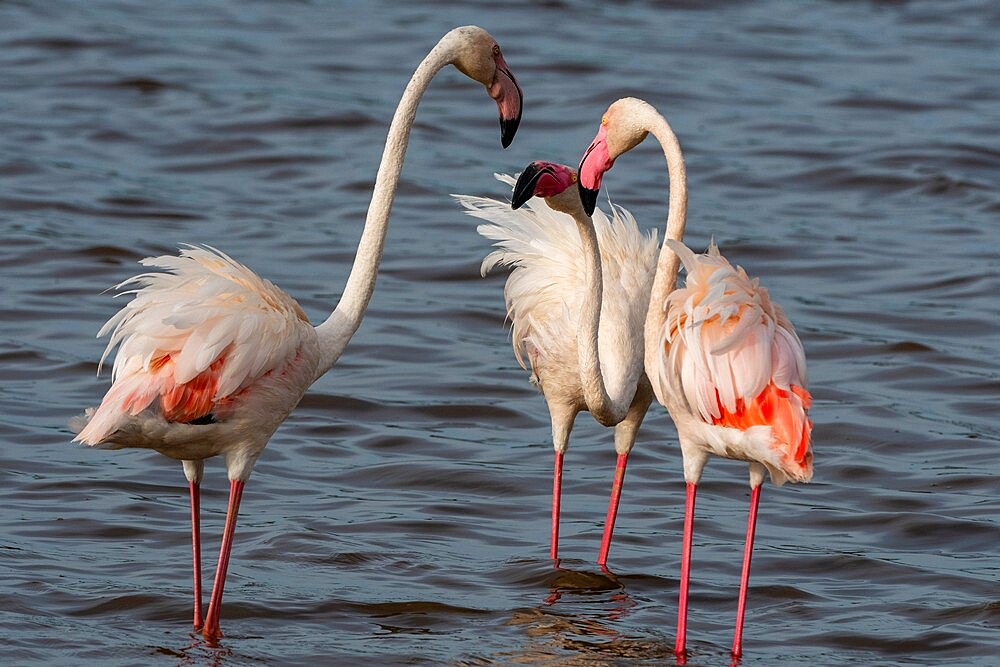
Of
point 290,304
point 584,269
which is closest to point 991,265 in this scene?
point 584,269

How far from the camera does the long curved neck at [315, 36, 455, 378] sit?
603 centimetres

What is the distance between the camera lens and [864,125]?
15.5 meters

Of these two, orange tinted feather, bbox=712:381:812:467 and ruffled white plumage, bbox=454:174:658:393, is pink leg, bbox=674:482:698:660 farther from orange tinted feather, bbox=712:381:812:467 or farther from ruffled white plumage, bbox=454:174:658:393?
ruffled white plumage, bbox=454:174:658:393

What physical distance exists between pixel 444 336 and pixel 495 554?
11.2ft

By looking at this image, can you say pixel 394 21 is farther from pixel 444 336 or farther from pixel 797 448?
pixel 797 448

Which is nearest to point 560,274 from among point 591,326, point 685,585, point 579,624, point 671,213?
point 591,326

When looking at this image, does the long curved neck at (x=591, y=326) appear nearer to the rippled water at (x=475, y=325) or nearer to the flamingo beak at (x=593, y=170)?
the flamingo beak at (x=593, y=170)

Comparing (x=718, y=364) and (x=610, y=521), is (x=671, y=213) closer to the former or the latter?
(x=718, y=364)

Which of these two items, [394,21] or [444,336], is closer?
[444,336]

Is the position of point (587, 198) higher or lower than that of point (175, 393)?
higher

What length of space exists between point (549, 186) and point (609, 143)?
308mm

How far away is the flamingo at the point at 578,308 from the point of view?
6559 mm

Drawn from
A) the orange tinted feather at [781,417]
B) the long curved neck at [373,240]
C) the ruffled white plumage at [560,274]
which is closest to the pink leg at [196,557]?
the long curved neck at [373,240]

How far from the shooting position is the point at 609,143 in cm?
629
